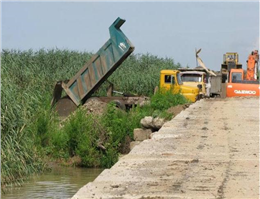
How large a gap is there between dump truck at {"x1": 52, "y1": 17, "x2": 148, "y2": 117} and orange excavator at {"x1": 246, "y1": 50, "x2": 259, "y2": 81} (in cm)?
1346

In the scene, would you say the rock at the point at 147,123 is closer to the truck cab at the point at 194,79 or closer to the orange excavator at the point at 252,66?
the truck cab at the point at 194,79

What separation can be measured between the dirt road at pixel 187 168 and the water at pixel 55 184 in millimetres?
3039

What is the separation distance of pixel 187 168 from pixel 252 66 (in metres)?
34.1

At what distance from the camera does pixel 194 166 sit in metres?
9.70

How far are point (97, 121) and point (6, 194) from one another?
786cm

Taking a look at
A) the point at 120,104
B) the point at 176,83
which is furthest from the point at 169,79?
the point at 120,104

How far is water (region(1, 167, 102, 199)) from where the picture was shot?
15.5m

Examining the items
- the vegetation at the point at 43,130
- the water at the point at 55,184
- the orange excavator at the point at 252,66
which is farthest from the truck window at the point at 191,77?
the water at the point at 55,184

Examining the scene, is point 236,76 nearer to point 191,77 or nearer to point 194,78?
point 194,78

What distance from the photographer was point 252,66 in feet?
141

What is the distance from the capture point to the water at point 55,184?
1549 cm

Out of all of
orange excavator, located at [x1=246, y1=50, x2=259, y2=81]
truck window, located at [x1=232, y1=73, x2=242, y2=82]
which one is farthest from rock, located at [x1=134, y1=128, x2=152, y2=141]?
orange excavator, located at [x1=246, y1=50, x2=259, y2=81]

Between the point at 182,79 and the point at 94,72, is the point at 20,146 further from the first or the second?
the point at 182,79

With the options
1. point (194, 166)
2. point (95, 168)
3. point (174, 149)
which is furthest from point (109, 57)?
point (194, 166)
